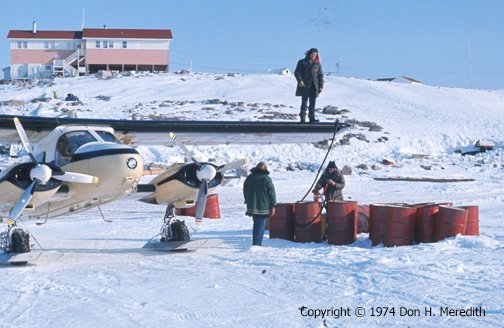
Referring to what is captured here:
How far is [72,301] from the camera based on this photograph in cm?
→ 896

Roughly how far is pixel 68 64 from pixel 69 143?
65474 mm

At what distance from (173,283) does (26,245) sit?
3.56 metres

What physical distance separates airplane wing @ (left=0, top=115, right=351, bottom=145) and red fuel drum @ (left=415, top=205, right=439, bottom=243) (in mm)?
3038

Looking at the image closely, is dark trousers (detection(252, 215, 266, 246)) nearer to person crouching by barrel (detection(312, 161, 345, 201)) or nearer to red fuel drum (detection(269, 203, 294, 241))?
red fuel drum (detection(269, 203, 294, 241))

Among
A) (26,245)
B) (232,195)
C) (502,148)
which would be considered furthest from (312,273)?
(502,148)

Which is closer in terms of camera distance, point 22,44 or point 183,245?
point 183,245

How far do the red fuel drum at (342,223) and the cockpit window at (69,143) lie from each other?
456cm

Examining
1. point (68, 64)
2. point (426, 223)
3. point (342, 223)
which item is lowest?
point (342, 223)

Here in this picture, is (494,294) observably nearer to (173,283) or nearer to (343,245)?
(173,283)

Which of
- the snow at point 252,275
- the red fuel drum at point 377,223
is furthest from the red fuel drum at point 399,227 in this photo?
the snow at point 252,275

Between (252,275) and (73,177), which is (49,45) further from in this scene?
(252,275)

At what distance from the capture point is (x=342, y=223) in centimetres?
1352

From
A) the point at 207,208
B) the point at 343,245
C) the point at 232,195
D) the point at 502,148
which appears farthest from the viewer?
the point at 502,148

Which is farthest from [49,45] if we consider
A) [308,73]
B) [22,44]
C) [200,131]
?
[308,73]
